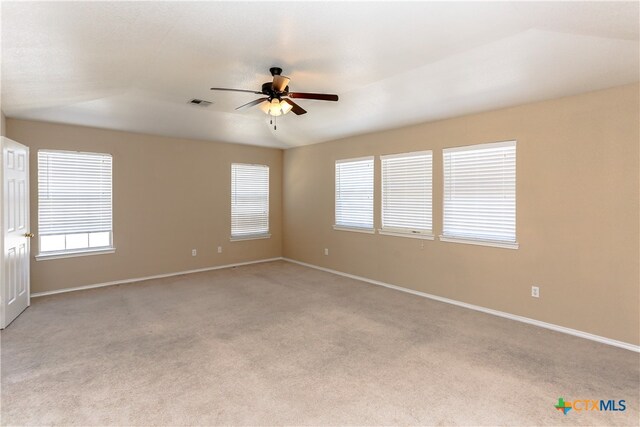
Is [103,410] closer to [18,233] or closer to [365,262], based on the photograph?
[18,233]

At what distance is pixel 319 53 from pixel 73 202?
4.58m

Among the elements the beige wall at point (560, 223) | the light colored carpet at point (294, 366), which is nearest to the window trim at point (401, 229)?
the beige wall at point (560, 223)

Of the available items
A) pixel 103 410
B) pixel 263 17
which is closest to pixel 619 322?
pixel 263 17

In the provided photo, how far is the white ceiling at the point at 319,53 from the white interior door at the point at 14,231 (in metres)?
0.63

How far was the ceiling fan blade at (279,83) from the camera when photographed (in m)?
2.98

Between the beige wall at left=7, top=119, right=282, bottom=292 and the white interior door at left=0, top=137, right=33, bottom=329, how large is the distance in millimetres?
639

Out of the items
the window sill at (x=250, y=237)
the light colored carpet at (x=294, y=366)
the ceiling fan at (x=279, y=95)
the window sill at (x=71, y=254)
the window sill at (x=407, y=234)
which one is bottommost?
the light colored carpet at (x=294, y=366)

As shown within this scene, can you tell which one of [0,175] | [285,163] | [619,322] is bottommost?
[619,322]

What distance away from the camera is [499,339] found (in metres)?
3.45

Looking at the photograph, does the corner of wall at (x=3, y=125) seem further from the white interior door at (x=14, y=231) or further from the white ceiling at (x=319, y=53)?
the white interior door at (x=14, y=231)

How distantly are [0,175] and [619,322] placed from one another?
6524mm

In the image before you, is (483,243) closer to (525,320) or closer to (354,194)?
(525,320)

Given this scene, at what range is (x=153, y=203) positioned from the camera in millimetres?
5934

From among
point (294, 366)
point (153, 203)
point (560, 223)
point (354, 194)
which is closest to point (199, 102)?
point (153, 203)
